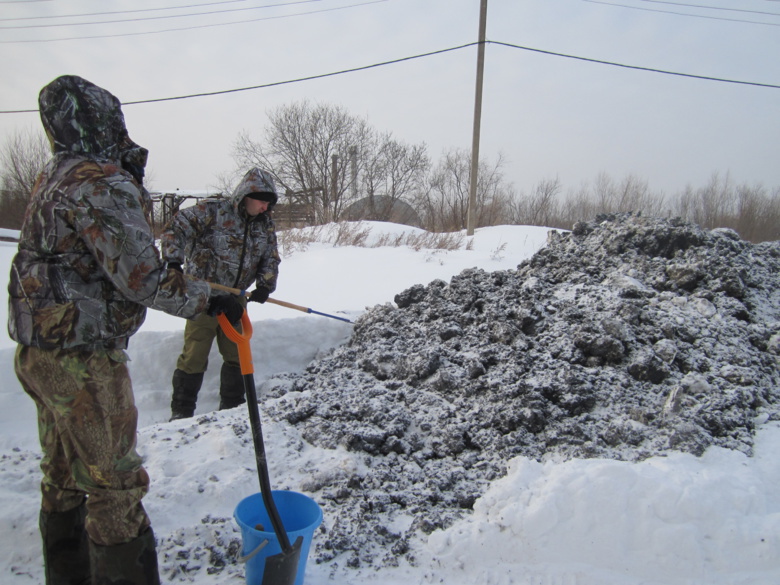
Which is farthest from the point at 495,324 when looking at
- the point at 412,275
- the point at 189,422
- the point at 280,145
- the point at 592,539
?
the point at 280,145

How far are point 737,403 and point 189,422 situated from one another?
3195 mm

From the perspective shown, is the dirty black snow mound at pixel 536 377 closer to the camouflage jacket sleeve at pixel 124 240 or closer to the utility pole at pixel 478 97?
the camouflage jacket sleeve at pixel 124 240

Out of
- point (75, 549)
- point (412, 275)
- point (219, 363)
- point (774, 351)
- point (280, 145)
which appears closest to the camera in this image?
point (75, 549)

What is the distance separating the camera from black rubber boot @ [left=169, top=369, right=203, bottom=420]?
11.0 ft

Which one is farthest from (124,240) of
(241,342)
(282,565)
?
(282,565)

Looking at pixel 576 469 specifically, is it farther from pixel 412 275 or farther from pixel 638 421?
pixel 412 275

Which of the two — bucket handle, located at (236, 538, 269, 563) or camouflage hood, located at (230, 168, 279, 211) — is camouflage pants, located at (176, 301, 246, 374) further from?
bucket handle, located at (236, 538, 269, 563)

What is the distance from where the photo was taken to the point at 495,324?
3645mm

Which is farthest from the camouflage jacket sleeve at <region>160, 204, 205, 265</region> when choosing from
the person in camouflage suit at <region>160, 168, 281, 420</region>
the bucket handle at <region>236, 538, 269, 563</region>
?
the bucket handle at <region>236, 538, 269, 563</region>

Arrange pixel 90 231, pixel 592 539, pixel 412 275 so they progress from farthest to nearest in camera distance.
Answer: pixel 412 275, pixel 592 539, pixel 90 231

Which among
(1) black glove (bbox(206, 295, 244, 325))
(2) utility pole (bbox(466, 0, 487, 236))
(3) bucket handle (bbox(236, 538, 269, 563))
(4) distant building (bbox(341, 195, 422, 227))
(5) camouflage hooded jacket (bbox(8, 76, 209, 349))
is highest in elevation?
(2) utility pole (bbox(466, 0, 487, 236))

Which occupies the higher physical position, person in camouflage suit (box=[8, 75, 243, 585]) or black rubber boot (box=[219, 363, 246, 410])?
person in camouflage suit (box=[8, 75, 243, 585])

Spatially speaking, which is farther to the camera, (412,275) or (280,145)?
(280,145)

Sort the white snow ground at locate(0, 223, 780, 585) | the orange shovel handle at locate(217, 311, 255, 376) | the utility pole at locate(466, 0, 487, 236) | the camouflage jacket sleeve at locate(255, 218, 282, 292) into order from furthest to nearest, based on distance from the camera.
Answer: the utility pole at locate(466, 0, 487, 236), the camouflage jacket sleeve at locate(255, 218, 282, 292), the white snow ground at locate(0, 223, 780, 585), the orange shovel handle at locate(217, 311, 255, 376)
